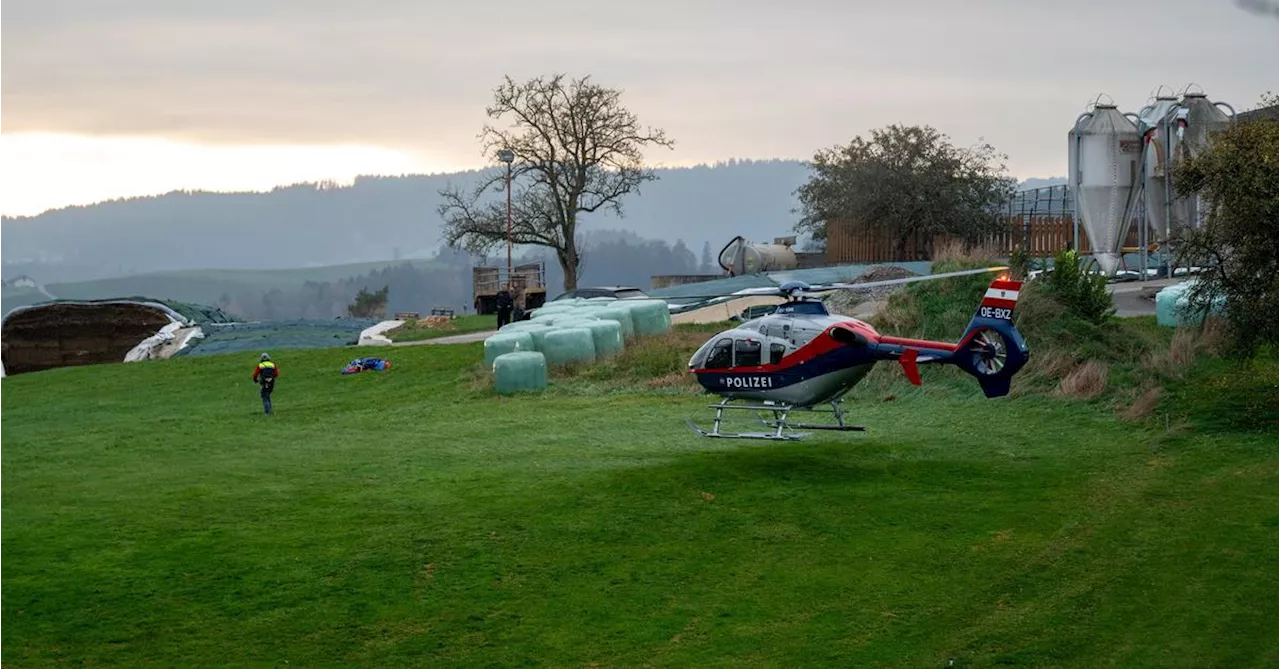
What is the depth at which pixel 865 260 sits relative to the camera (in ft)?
254

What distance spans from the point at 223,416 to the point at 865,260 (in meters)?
46.2

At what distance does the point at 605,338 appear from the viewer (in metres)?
43.1

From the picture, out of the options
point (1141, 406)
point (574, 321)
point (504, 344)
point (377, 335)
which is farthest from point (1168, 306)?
point (377, 335)

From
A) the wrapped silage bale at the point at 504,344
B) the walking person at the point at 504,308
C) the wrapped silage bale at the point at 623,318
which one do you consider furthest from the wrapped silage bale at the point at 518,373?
the walking person at the point at 504,308

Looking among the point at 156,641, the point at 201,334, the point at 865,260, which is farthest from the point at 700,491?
the point at 865,260

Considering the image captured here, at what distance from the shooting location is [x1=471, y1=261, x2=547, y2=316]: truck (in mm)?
76375

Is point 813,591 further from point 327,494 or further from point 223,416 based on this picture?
point 223,416

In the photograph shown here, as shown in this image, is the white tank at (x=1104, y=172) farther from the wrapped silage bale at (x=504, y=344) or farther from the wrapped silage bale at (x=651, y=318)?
the wrapped silage bale at (x=504, y=344)

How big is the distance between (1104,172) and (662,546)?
37.2 m

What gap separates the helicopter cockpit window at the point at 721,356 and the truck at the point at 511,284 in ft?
149

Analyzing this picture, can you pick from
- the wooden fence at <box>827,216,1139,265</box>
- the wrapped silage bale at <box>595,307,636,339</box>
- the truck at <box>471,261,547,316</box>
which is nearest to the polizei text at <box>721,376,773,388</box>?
the wrapped silage bale at <box>595,307,636,339</box>

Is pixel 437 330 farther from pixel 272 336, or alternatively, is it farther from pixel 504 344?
pixel 504 344

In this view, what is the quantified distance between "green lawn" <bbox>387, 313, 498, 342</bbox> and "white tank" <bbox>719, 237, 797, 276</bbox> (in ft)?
55.2

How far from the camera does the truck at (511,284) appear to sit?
7638cm
